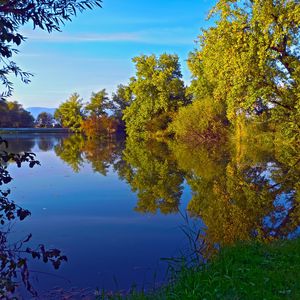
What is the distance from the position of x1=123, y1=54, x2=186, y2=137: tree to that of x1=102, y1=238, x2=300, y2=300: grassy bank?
141ft

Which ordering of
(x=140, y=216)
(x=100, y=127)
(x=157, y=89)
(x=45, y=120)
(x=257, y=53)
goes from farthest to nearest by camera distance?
(x=45, y=120), (x=100, y=127), (x=157, y=89), (x=257, y=53), (x=140, y=216)

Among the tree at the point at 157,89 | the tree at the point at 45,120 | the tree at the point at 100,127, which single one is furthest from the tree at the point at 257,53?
the tree at the point at 45,120

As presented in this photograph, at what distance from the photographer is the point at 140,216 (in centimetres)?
1022

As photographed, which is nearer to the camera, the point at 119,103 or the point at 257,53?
the point at 257,53

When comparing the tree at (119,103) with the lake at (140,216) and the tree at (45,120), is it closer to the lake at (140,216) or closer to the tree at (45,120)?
the tree at (45,120)

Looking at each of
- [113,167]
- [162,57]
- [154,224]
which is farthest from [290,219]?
[162,57]

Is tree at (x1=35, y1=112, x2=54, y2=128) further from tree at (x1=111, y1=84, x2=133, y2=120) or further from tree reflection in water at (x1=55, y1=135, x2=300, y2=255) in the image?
tree reflection in water at (x1=55, y1=135, x2=300, y2=255)

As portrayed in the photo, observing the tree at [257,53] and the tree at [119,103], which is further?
the tree at [119,103]

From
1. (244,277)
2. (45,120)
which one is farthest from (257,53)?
(45,120)

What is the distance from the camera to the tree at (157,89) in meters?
49.2

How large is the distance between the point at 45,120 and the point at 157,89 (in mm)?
60455

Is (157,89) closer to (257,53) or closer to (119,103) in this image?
(119,103)

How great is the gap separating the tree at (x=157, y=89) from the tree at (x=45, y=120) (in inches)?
2159

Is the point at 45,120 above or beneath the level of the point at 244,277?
above
